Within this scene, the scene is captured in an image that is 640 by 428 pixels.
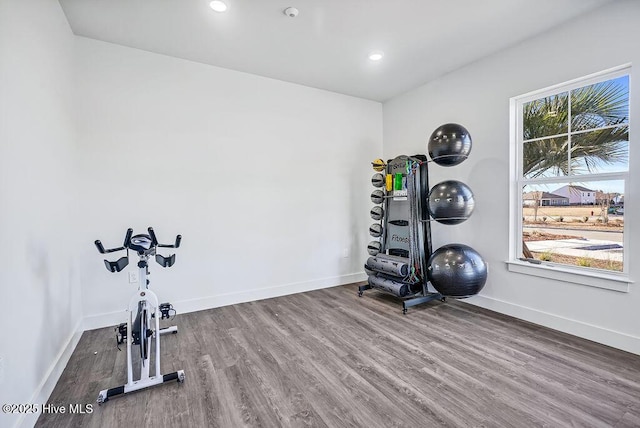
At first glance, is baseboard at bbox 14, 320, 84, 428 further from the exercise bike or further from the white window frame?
the white window frame

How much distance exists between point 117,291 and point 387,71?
4.13m

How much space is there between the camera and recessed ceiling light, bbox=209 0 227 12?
8.22 feet

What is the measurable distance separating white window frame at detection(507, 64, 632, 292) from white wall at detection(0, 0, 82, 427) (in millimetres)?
4169

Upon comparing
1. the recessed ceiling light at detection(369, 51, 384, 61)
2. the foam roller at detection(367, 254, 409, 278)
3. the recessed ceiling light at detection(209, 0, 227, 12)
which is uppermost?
the recessed ceiling light at detection(369, 51, 384, 61)

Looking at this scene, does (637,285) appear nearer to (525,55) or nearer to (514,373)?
(514,373)

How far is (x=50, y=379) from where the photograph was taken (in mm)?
2039

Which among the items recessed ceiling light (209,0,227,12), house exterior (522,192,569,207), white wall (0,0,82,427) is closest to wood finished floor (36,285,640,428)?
white wall (0,0,82,427)

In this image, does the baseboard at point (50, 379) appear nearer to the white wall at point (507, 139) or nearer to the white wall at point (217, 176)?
the white wall at point (217, 176)

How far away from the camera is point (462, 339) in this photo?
9.20 ft

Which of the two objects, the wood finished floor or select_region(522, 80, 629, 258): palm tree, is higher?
select_region(522, 80, 629, 258): palm tree

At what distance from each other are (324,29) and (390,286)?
3.00 meters

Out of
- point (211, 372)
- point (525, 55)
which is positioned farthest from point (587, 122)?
point (211, 372)

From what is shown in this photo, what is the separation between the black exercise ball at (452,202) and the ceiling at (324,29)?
5.11 ft

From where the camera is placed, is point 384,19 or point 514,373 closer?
point 514,373
